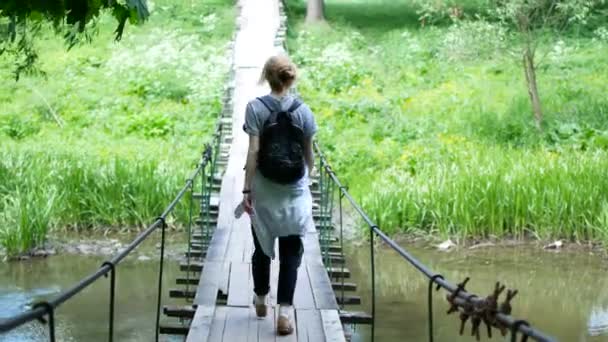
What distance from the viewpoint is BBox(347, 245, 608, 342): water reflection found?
27.8 feet

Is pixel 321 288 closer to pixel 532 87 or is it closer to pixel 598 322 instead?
pixel 598 322

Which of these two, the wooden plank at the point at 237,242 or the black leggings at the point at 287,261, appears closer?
the black leggings at the point at 287,261

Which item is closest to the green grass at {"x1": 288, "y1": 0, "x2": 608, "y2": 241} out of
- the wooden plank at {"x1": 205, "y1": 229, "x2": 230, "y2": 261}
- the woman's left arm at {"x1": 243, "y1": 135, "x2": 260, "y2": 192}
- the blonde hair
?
the wooden plank at {"x1": 205, "y1": 229, "x2": 230, "y2": 261}

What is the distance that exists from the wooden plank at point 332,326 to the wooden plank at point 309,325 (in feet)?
0.07

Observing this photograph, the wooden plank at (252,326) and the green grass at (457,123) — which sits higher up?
the green grass at (457,123)

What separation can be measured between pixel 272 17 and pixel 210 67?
1335mm

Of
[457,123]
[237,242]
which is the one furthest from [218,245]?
[457,123]

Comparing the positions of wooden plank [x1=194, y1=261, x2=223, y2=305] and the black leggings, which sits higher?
the black leggings

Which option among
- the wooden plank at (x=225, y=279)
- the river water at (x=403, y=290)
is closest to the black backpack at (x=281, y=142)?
the wooden plank at (x=225, y=279)

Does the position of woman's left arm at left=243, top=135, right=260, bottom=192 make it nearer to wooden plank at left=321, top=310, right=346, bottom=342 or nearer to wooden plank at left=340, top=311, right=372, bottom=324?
wooden plank at left=321, top=310, right=346, bottom=342

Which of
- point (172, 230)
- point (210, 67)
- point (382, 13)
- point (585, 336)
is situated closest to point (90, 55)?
point (210, 67)

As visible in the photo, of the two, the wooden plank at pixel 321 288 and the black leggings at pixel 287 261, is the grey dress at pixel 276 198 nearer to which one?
the black leggings at pixel 287 261

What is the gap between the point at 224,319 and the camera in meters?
4.86

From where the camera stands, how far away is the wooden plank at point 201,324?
15.0 ft
